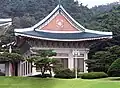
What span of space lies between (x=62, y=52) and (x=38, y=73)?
2822 millimetres

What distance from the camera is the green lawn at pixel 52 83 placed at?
48.4 feet

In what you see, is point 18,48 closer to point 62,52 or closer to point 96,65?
point 62,52

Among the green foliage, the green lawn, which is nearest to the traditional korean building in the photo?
the green foliage

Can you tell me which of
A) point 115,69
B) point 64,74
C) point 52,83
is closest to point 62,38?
point 64,74

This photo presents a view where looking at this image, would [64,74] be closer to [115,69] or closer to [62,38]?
[62,38]

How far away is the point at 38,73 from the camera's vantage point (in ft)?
Result: 83.3

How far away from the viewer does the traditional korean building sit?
2570cm

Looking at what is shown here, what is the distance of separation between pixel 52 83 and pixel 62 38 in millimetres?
9471

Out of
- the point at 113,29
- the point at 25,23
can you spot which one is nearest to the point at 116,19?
the point at 113,29

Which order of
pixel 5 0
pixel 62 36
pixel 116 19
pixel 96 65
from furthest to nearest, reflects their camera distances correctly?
1. pixel 5 0
2. pixel 116 19
3. pixel 62 36
4. pixel 96 65

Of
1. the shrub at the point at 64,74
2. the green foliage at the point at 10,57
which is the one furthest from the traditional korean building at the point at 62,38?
the shrub at the point at 64,74

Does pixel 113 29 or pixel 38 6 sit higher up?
pixel 38 6

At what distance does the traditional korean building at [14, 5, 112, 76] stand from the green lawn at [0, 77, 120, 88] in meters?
7.83

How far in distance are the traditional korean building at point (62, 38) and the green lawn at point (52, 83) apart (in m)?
7.83
